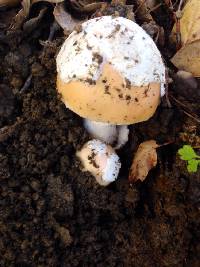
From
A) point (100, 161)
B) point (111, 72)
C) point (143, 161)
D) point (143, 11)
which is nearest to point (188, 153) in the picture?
point (143, 161)

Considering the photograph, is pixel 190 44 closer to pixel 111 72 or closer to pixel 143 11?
pixel 143 11

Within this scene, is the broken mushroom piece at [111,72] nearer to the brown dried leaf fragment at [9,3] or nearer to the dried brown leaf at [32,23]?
the dried brown leaf at [32,23]

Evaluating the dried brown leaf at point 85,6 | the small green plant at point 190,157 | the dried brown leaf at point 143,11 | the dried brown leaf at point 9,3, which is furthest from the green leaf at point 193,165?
the dried brown leaf at point 9,3

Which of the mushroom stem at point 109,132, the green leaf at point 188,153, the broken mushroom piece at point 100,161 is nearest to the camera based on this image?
the green leaf at point 188,153

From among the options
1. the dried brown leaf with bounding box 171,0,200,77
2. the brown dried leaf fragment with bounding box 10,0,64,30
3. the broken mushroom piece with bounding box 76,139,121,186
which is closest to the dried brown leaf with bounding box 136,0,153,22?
the dried brown leaf with bounding box 171,0,200,77

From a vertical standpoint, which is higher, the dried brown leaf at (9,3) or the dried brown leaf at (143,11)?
the dried brown leaf at (9,3)

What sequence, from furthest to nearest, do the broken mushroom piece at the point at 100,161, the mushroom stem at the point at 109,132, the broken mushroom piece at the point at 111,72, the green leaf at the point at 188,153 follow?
the mushroom stem at the point at 109,132 → the broken mushroom piece at the point at 100,161 → the green leaf at the point at 188,153 → the broken mushroom piece at the point at 111,72
